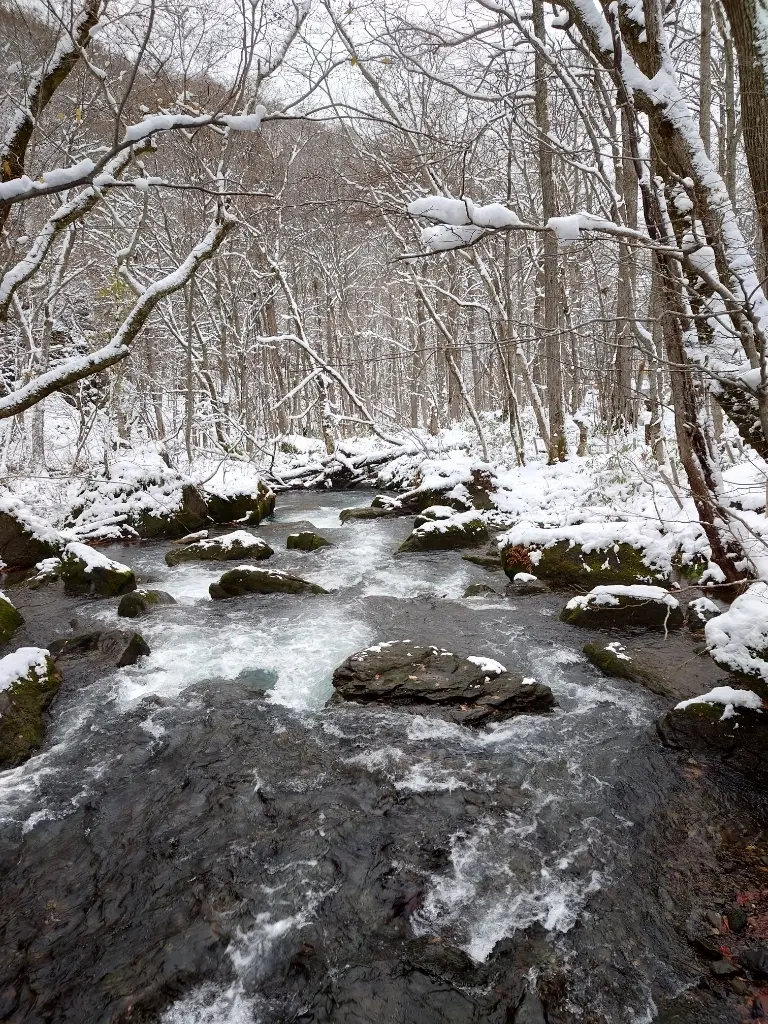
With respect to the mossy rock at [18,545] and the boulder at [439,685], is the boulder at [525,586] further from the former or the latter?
the mossy rock at [18,545]

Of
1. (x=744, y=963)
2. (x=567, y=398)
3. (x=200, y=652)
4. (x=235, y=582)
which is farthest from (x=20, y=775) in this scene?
(x=567, y=398)

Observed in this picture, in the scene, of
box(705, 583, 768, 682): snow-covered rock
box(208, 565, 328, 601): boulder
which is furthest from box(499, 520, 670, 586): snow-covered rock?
box(208, 565, 328, 601): boulder

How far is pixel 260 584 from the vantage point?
9.13 meters

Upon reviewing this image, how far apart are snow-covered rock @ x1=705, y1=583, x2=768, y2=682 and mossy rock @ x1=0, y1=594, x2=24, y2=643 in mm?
8529

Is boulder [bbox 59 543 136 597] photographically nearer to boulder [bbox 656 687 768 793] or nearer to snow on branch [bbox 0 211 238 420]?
snow on branch [bbox 0 211 238 420]

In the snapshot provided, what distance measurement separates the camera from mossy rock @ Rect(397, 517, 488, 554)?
11.0 meters

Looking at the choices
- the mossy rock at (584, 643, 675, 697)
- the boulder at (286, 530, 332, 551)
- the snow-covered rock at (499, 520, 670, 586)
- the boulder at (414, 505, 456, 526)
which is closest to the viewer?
the mossy rock at (584, 643, 675, 697)

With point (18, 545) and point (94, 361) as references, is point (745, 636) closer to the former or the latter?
point (94, 361)

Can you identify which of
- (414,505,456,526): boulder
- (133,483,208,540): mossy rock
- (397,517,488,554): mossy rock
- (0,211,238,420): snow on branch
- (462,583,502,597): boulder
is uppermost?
(0,211,238,420): snow on branch

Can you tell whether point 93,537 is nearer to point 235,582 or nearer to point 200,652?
point 235,582

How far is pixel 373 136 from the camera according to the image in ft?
45.3

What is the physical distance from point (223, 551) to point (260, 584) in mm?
2514

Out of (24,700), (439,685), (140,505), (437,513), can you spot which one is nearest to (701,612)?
(439,685)

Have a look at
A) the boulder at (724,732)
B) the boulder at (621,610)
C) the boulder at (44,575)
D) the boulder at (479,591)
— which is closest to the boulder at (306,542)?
the boulder at (479,591)
